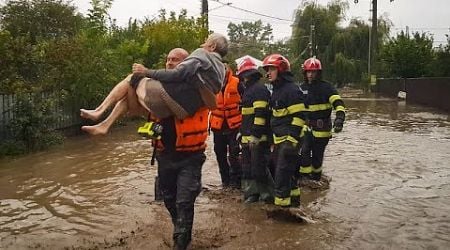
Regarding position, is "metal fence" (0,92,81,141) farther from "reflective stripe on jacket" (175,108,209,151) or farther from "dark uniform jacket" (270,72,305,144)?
"reflective stripe on jacket" (175,108,209,151)

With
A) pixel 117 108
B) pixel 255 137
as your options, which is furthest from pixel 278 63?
pixel 117 108

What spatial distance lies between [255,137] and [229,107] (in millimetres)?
1079

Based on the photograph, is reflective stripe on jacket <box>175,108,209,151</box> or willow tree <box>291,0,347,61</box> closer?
reflective stripe on jacket <box>175,108,209,151</box>

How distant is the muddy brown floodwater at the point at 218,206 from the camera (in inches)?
224

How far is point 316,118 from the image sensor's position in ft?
27.6

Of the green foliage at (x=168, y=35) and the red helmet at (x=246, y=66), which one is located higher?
the green foliage at (x=168, y=35)

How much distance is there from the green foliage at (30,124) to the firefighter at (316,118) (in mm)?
6573

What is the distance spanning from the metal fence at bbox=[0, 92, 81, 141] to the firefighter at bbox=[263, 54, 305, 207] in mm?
7414

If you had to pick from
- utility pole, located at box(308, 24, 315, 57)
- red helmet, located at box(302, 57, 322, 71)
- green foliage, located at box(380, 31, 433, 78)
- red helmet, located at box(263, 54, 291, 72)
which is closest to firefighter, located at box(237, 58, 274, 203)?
red helmet, located at box(263, 54, 291, 72)

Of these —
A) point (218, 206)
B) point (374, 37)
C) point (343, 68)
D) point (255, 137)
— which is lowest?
point (218, 206)

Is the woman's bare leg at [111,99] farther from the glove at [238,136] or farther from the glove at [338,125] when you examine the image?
the glove at [338,125]

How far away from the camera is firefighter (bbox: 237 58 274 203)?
702 centimetres

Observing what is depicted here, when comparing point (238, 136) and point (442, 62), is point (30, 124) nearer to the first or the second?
point (238, 136)

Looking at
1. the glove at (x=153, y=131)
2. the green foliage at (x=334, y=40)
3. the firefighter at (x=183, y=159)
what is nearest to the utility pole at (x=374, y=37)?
the green foliage at (x=334, y=40)
